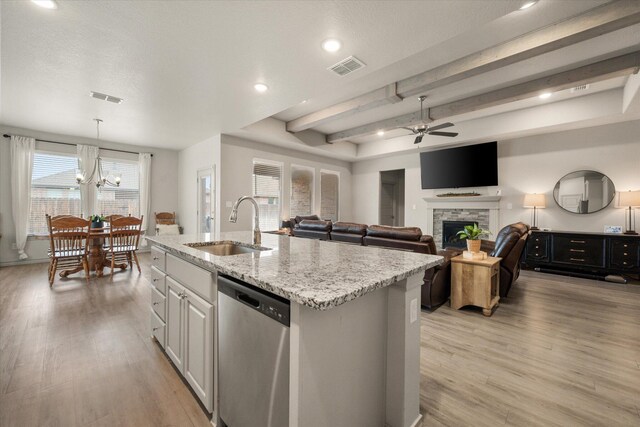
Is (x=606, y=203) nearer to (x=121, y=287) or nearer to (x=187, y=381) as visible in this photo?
(x=187, y=381)

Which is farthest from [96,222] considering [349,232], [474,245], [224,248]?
[474,245]

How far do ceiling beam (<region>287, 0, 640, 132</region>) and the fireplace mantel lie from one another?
10.9 feet

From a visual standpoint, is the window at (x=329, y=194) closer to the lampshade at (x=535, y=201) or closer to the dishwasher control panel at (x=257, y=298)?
the lampshade at (x=535, y=201)

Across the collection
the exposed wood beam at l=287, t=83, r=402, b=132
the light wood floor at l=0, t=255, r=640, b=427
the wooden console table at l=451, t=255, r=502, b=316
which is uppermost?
the exposed wood beam at l=287, t=83, r=402, b=132

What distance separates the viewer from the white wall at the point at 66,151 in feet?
16.9

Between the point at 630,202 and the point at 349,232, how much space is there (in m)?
4.67

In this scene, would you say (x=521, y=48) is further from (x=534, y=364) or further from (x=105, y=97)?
(x=105, y=97)

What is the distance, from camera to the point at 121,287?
12.8 feet

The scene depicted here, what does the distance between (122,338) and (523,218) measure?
23.1 feet

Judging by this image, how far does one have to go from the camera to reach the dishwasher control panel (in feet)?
3.41

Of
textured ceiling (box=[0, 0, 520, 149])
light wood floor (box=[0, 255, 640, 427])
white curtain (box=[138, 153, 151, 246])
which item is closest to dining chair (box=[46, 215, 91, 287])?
light wood floor (box=[0, 255, 640, 427])

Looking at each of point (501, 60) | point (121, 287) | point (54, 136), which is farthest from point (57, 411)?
point (54, 136)

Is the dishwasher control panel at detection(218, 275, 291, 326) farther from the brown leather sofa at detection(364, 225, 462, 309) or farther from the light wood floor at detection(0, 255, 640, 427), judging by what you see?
the brown leather sofa at detection(364, 225, 462, 309)

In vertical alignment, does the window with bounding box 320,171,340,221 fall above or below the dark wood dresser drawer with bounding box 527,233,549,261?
above
